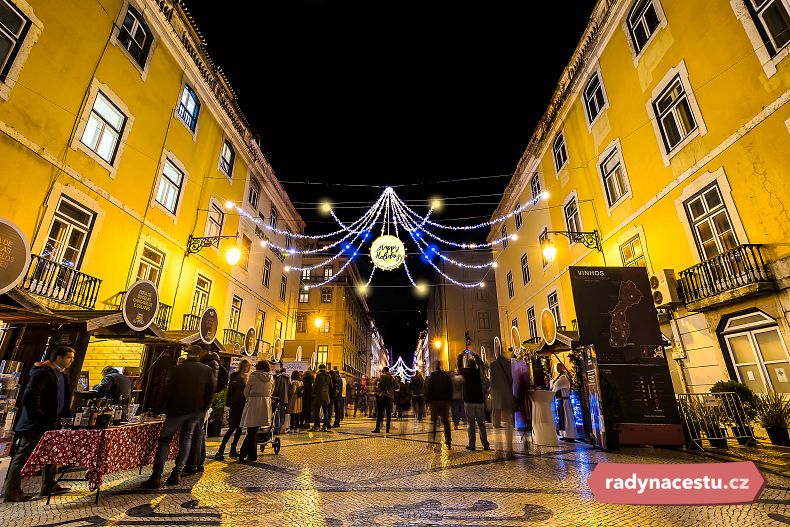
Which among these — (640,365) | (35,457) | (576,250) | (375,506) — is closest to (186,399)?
(35,457)

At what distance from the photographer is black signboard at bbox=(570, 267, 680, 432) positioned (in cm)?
763

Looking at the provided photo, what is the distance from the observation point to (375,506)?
12.9 feet

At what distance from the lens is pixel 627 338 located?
321 inches

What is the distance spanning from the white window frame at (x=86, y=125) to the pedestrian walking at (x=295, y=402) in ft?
26.9

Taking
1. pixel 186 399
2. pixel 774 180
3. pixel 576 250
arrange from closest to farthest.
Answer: pixel 186 399
pixel 774 180
pixel 576 250

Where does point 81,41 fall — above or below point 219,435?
above

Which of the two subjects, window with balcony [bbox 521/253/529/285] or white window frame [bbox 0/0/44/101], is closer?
white window frame [bbox 0/0/44/101]

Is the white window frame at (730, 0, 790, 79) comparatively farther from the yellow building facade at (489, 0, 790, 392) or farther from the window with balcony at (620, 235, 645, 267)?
the window with balcony at (620, 235, 645, 267)

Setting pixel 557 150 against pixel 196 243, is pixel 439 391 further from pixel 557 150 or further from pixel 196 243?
pixel 557 150

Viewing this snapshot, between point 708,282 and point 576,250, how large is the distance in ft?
20.8

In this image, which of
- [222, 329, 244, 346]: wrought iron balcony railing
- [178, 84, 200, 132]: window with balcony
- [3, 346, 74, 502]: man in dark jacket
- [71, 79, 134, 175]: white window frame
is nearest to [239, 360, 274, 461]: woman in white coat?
[3, 346, 74, 502]: man in dark jacket

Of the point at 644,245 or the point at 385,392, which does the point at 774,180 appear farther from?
the point at 385,392

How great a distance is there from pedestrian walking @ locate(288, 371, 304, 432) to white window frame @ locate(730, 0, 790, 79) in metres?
14.6

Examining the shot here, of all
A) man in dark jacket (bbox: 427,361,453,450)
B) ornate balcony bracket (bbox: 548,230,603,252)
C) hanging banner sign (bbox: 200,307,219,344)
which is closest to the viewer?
man in dark jacket (bbox: 427,361,453,450)
